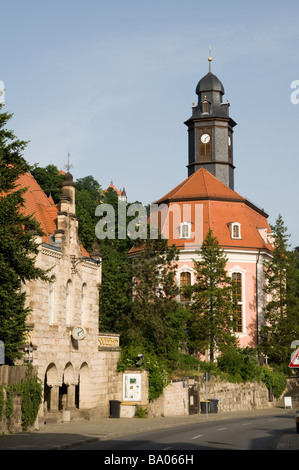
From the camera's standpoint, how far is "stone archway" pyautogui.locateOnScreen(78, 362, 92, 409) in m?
34.8

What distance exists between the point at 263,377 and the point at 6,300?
1300 inches

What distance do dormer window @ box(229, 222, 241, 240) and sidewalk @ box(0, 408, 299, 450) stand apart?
2508cm

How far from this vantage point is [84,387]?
35031 mm

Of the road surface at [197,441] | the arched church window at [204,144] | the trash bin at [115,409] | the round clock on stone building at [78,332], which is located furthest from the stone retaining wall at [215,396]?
the arched church window at [204,144]

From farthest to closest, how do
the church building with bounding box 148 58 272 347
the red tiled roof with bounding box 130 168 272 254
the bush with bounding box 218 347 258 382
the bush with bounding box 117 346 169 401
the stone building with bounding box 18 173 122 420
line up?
1. the red tiled roof with bounding box 130 168 272 254
2. the church building with bounding box 148 58 272 347
3. the bush with bounding box 218 347 258 382
4. the bush with bounding box 117 346 169 401
5. the stone building with bounding box 18 173 122 420

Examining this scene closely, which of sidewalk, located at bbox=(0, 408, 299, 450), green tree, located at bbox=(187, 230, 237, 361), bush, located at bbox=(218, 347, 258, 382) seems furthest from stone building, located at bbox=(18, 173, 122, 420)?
bush, located at bbox=(218, 347, 258, 382)

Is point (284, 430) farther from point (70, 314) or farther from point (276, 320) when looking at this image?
point (276, 320)

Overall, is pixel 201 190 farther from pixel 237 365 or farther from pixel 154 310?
pixel 154 310

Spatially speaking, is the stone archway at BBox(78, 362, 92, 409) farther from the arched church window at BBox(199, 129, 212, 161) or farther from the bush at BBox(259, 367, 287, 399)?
the arched church window at BBox(199, 129, 212, 161)

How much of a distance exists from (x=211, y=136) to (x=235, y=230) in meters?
10.4

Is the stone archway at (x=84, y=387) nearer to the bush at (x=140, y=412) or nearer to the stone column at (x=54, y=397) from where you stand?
the stone column at (x=54, y=397)

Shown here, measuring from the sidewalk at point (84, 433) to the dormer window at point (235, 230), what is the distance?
2508 centimetres

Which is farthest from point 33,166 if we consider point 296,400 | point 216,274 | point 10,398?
point 296,400
